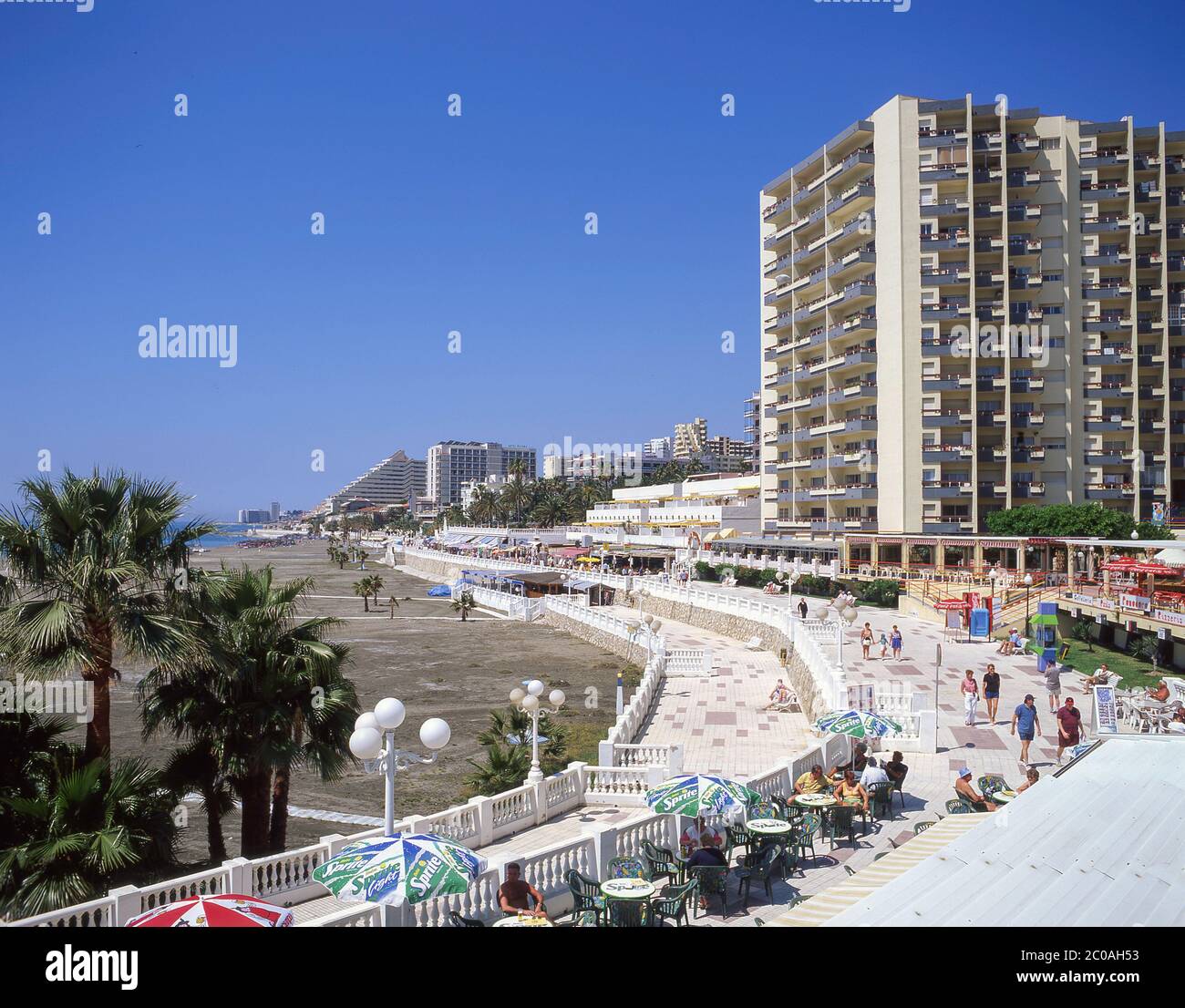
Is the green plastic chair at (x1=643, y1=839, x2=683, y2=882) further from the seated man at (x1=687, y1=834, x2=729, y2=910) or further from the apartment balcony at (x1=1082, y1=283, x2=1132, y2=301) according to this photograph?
the apartment balcony at (x1=1082, y1=283, x2=1132, y2=301)

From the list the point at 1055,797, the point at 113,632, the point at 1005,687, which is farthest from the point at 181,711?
the point at 1005,687

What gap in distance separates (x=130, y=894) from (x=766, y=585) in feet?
140

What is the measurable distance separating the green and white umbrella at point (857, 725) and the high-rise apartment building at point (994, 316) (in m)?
40.5

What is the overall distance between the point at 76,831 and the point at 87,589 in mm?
2722

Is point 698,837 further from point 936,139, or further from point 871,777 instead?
point 936,139

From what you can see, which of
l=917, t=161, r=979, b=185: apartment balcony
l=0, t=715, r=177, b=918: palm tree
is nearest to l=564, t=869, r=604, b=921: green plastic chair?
l=0, t=715, r=177, b=918: palm tree

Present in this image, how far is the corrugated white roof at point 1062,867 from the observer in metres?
4.89

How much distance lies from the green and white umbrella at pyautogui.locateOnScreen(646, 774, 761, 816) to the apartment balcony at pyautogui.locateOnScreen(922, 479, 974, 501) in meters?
45.9

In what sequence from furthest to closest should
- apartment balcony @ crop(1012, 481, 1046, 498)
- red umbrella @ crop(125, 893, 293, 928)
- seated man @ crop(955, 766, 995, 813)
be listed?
apartment balcony @ crop(1012, 481, 1046, 498), seated man @ crop(955, 766, 995, 813), red umbrella @ crop(125, 893, 293, 928)

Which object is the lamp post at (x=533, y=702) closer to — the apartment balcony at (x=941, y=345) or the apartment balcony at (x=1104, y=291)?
the apartment balcony at (x=941, y=345)

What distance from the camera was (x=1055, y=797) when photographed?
267 inches

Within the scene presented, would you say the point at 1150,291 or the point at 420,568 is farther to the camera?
the point at 420,568

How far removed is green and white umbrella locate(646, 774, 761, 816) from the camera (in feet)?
31.9
